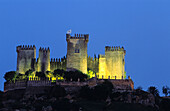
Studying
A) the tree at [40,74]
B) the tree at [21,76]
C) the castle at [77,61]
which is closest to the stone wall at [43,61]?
the castle at [77,61]

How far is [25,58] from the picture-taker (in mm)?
102312

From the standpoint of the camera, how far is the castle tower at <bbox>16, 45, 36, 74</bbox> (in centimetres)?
10150

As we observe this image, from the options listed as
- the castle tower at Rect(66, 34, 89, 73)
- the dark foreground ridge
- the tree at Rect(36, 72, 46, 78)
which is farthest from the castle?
the dark foreground ridge

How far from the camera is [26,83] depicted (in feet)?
303

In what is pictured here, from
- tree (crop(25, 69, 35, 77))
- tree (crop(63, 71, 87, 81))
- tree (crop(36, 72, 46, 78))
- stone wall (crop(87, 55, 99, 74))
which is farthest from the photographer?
stone wall (crop(87, 55, 99, 74))

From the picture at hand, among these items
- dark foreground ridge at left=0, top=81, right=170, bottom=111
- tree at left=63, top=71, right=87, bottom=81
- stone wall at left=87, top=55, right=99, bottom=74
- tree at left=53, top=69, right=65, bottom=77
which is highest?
stone wall at left=87, top=55, right=99, bottom=74

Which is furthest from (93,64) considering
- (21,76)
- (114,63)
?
(21,76)

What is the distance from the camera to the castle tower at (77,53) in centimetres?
10094

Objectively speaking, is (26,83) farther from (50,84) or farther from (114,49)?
(114,49)

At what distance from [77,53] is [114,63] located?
9543 mm

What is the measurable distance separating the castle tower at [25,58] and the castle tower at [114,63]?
60.0ft

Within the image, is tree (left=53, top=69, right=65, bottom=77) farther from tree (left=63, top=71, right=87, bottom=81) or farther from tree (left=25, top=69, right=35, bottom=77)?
tree (left=25, top=69, right=35, bottom=77)

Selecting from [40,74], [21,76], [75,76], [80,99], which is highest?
[40,74]

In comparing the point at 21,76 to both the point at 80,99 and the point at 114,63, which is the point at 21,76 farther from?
the point at 114,63
